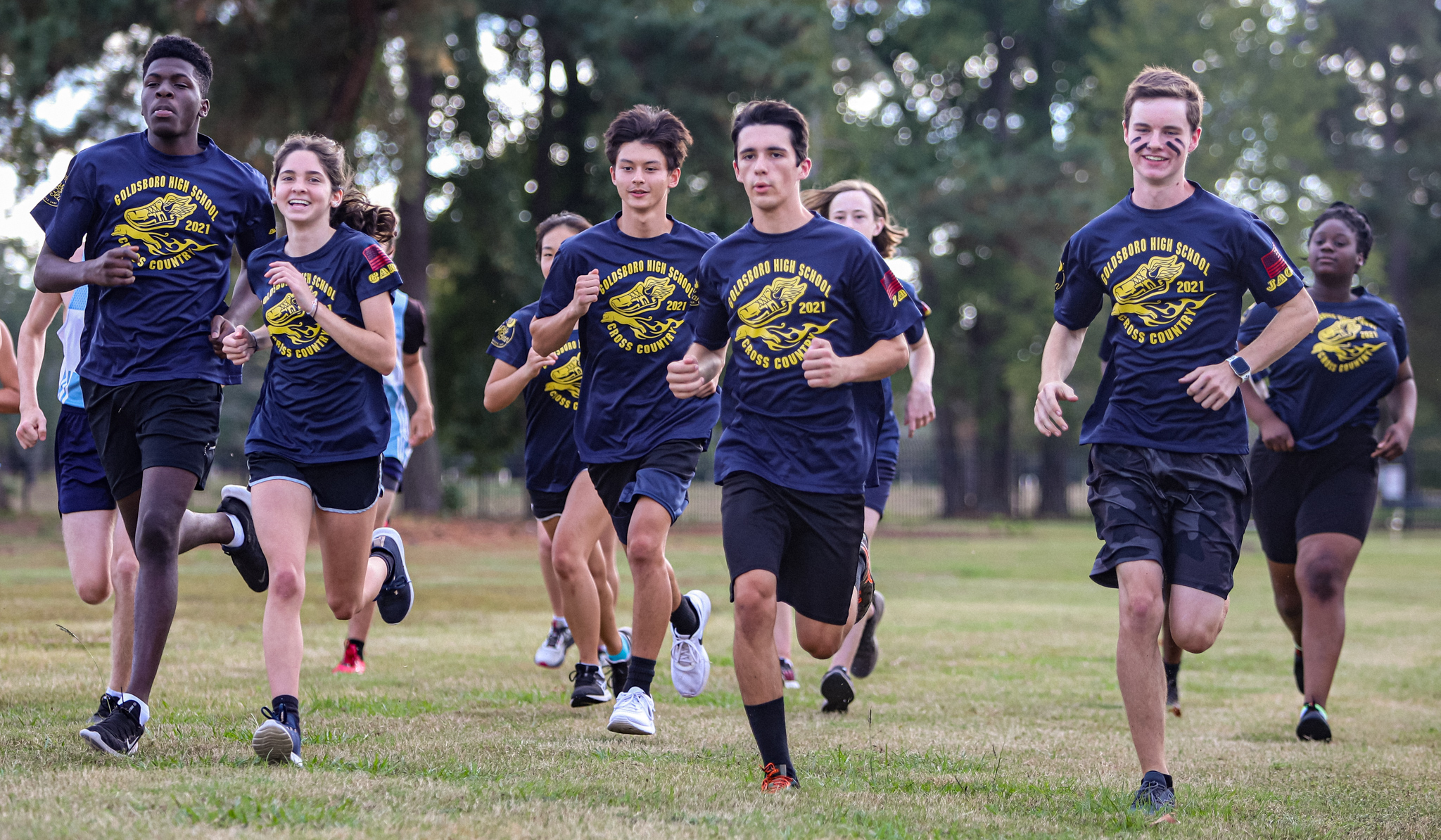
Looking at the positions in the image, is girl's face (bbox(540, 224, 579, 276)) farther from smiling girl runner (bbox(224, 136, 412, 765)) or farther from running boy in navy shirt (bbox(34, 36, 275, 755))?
running boy in navy shirt (bbox(34, 36, 275, 755))

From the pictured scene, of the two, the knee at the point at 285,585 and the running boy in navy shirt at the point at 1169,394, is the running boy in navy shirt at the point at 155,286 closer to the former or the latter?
the knee at the point at 285,585

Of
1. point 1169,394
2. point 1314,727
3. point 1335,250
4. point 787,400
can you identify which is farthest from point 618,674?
point 1335,250

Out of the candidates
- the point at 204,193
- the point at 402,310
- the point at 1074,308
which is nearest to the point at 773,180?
the point at 1074,308

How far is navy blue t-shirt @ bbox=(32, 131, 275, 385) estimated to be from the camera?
5.24 meters

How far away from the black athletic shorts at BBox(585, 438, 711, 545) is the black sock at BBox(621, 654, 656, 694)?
543mm

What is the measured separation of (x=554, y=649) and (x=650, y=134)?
11.5 feet

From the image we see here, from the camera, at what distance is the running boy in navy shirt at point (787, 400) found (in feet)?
15.2

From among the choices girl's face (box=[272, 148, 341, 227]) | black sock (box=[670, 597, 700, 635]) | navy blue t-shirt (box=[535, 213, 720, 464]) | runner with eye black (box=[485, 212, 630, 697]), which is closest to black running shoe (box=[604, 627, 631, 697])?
runner with eye black (box=[485, 212, 630, 697])

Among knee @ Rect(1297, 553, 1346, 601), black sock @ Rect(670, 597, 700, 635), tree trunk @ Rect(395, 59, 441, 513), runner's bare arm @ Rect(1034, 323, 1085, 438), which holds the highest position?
tree trunk @ Rect(395, 59, 441, 513)

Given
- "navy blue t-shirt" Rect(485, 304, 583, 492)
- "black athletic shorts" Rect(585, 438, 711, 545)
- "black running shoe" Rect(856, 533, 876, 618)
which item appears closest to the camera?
"black running shoe" Rect(856, 533, 876, 618)

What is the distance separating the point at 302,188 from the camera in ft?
17.2

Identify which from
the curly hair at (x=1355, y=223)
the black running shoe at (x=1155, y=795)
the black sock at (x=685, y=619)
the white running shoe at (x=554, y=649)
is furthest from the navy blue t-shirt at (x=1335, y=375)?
the white running shoe at (x=554, y=649)

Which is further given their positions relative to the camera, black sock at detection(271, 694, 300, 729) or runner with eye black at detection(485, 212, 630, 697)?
runner with eye black at detection(485, 212, 630, 697)

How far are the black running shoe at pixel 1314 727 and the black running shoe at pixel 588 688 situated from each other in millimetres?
3331
